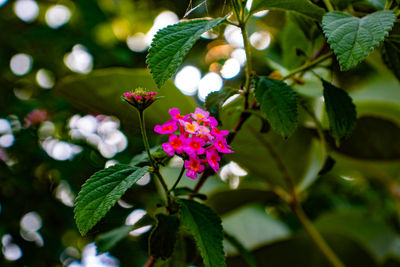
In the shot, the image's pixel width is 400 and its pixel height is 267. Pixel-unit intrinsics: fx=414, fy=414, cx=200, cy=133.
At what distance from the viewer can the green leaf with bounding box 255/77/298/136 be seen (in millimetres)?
453

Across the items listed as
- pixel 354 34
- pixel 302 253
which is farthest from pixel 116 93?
pixel 302 253

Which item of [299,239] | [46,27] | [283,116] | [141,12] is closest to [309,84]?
[283,116]

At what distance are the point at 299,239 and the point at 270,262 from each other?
0.28 ft

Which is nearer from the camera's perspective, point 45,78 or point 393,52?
point 393,52

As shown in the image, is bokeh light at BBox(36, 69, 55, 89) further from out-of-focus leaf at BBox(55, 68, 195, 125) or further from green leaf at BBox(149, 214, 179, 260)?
green leaf at BBox(149, 214, 179, 260)

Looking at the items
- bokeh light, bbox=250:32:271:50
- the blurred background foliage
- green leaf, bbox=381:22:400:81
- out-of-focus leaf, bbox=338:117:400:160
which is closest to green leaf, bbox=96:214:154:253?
the blurred background foliage

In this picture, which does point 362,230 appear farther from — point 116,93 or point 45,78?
point 45,78

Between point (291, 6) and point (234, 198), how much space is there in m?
0.52

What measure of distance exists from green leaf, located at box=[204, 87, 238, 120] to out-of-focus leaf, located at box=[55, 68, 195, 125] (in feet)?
0.71

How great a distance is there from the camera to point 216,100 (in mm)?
499

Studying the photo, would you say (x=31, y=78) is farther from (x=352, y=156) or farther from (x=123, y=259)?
(x=352, y=156)

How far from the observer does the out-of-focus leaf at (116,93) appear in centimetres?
72

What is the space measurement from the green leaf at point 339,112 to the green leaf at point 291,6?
98mm

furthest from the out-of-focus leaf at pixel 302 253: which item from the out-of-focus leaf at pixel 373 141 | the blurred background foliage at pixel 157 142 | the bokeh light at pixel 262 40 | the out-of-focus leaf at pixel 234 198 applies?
the bokeh light at pixel 262 40
